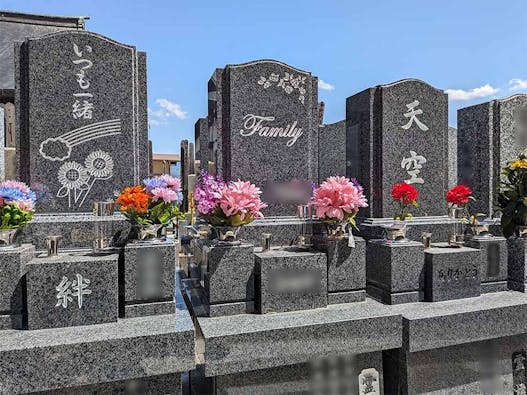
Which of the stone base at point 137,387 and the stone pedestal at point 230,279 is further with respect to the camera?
the stone pedestal at point 230,279

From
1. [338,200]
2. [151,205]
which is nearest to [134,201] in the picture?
[151,205]

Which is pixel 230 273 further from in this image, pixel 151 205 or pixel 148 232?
pixel 151 205

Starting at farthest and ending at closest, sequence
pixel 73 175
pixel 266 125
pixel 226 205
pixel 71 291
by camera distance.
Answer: pixel 266 125 → pixel 73 175 → pixel 226 205 → pixel 71 291

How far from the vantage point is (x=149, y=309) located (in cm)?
291

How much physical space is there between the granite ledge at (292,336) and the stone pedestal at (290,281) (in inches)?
3.4

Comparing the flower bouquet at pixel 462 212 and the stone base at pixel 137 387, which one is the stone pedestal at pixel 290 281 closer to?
the stone base at pixel 137 387

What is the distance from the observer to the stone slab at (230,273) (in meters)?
3.05

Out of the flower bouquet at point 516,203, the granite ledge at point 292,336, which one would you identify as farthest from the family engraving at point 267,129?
the flower bouquet at point 516,203

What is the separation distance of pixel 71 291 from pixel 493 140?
6153mm

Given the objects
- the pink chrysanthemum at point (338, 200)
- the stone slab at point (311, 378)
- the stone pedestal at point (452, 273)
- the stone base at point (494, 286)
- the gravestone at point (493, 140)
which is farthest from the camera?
the gravestone at point (493, 140)

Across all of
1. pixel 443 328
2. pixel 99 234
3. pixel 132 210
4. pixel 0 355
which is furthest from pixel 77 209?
pixel 443 328

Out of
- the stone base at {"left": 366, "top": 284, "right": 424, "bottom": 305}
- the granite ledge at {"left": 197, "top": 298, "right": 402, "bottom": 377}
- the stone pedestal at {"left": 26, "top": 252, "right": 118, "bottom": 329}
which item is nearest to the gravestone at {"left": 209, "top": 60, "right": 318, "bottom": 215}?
the stone base at {"left": 366, "top": 284, "right": 424, "bottom": 305}

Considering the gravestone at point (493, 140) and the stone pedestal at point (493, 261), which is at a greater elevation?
the gravestone at point (493, 140)

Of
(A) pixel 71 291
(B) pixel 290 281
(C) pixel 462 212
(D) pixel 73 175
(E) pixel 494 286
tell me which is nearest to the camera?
(A) pixel 71 291
